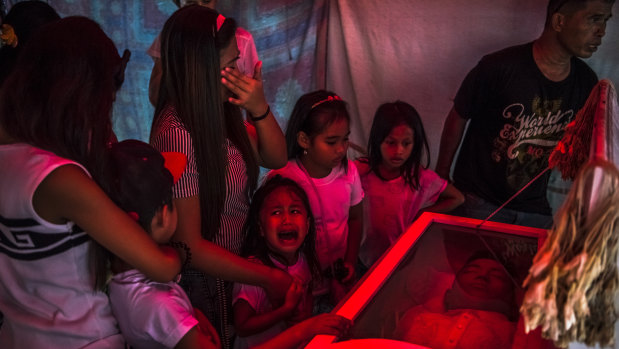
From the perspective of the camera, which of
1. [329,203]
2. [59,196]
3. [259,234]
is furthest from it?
[329,203]

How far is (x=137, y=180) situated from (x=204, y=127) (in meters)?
0.36

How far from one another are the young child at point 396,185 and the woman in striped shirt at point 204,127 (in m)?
1.06

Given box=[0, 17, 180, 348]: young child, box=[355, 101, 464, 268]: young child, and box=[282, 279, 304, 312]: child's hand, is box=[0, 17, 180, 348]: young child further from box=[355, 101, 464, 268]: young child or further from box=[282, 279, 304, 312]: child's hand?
box=[355, 101, 464, 268]: young child

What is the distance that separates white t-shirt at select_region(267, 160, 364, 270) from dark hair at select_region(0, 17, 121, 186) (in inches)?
45.4

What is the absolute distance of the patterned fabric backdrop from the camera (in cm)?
312

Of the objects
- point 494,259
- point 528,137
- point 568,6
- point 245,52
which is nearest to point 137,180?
point 494,259

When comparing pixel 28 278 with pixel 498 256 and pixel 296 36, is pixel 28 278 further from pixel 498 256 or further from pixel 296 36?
pixel 296 36

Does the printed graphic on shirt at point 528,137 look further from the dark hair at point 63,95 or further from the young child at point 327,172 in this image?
the dark hair at point 63,95

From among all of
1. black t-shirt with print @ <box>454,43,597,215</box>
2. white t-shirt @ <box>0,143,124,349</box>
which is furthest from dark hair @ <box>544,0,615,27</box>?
white t-shirt @ <box>0,143,124,349</box>

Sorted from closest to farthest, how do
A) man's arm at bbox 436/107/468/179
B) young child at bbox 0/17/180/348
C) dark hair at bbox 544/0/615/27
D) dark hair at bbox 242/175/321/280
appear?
young child at bbox 0/17/180/348 → dark hair at bbox 242/175/321/280 → dark hair at bbox 544/0/615/27 → man's arm at bbox 436/107/468/179

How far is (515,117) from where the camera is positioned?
2715 millimetres

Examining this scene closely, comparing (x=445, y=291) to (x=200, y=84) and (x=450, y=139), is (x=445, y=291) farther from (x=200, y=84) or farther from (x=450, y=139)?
(x=450, y=139)

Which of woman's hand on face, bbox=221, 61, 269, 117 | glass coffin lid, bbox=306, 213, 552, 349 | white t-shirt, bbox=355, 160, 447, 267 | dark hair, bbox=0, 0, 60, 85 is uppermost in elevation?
dark hair, bbox=0, 0, 60, 85

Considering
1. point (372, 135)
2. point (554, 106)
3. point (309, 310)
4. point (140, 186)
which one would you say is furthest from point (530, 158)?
point (140, 186)
